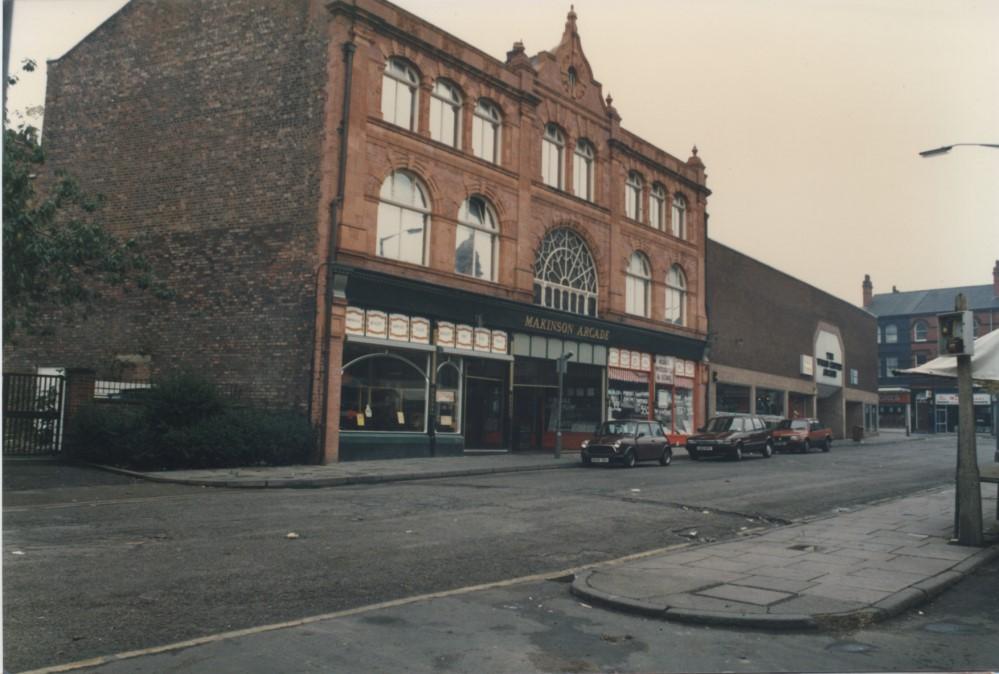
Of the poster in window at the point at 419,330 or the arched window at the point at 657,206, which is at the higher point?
the arched window at the point at 657,206

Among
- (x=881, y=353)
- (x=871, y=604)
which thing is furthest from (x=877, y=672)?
(x=881, y=353)

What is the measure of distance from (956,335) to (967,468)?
158 centimetres

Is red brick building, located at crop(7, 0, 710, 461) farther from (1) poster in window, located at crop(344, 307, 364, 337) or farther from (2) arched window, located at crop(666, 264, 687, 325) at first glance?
(2) arched window, located at crop(666, 264, 687, 325)

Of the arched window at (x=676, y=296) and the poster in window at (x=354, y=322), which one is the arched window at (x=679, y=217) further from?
the poster in window at (x=354, y=322)

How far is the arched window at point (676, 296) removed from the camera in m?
36.0

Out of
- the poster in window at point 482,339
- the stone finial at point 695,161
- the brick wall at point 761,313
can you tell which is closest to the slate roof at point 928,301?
the brick wall at point 761,313

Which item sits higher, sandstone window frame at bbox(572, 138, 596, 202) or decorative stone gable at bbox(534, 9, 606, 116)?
decorative stone gable at bbox(534, 9, 606, 116)

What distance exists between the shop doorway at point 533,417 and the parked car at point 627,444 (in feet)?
13.9

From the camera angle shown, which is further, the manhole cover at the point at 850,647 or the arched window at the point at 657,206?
the arched window at the point at 657,206

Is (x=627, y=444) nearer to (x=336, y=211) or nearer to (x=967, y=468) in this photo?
(x=336, y=211)

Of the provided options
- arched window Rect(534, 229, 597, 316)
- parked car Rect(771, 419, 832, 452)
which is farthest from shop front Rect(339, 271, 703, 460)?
parked car Rect(771, 419, 832, 452)

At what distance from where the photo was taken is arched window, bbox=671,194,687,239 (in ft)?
121

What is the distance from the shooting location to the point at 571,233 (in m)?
30.3

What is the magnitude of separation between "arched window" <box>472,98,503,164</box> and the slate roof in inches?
2536
